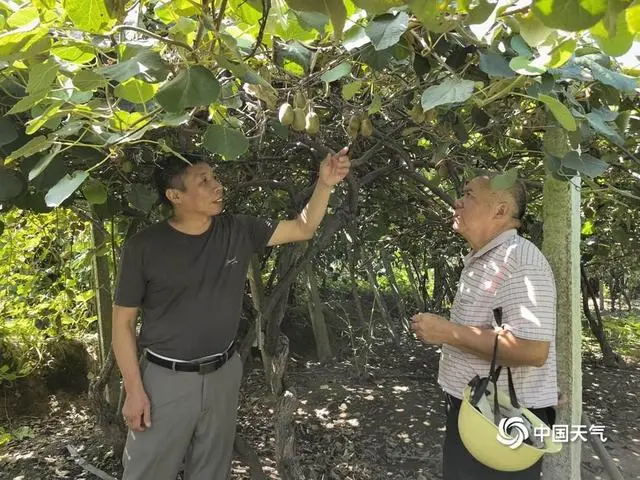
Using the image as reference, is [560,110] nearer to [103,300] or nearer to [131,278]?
[131,278]

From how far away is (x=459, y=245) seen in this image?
371cm

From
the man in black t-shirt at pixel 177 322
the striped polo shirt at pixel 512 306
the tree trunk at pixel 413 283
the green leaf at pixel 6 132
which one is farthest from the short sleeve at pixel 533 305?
the tree trunk at pixel 413 283

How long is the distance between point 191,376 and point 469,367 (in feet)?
2.87

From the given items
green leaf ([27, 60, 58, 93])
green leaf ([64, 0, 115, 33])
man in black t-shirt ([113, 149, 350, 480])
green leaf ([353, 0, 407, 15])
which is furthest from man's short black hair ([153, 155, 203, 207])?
green leaf ([353, 0, 407, 15])

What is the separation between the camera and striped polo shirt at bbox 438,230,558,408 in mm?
1358

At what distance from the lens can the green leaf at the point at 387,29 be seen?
81cm

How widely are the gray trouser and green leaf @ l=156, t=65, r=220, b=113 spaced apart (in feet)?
3.80

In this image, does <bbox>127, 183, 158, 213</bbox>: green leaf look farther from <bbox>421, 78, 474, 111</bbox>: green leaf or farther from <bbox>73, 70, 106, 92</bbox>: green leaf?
<bbox>421, 78, 474, 111</bbox>: green leaf

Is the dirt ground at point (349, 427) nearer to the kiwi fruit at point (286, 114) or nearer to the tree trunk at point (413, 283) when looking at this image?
the tree trunk at point (413, 283)

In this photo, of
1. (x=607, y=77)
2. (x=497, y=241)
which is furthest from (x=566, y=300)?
(x=607, y=77)

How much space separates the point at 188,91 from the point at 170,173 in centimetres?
99

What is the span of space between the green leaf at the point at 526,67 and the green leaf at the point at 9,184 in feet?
3.75

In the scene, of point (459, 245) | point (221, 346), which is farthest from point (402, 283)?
point (221, 346)

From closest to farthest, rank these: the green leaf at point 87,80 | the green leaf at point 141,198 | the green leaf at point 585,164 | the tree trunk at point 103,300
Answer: the green leaf at point 87,80, the green leaf at point 585,164, the green leaf at point 141,198, the tree trunk at point 103,300
